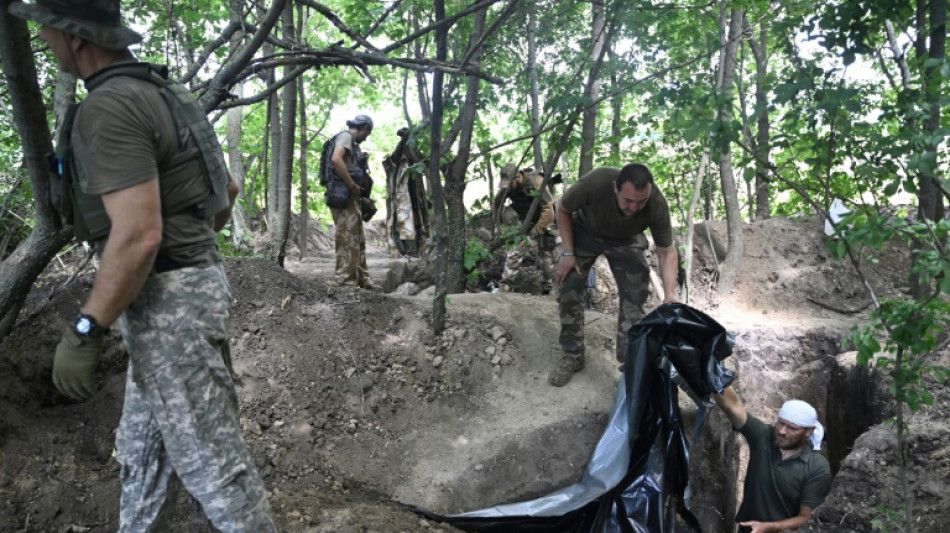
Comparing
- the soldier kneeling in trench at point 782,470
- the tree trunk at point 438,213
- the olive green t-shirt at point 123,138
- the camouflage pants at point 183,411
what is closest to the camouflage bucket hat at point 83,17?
the olive green t-shirt at point 123,138

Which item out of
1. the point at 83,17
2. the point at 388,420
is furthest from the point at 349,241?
the point at 83,17

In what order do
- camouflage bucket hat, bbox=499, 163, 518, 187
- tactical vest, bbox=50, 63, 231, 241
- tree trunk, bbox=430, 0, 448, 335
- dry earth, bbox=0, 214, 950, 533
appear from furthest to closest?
camouflage bucket hat, bbox=499, 163, 518, 187
tree trunk, bbox=430, 0, 448, 335
dry earth, bbox=0, 214, 950, 533
tactical vest, bbox=50, 63, 231, 241

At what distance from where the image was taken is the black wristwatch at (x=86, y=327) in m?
1.87

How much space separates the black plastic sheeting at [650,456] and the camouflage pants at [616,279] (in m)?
0.76

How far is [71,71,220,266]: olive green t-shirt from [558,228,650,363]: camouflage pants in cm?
325

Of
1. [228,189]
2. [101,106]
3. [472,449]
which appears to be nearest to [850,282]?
[472,449]

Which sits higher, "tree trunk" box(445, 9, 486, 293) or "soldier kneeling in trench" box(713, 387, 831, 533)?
"tree trunk" box(445, 9, 486, 293)

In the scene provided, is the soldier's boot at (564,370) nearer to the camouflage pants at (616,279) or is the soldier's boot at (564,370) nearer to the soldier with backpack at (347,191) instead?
the camouflage pants at (616,279)

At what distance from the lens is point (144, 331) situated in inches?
80.6

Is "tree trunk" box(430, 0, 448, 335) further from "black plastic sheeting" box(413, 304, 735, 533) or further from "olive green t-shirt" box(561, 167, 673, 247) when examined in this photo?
"black plastic sheeting" box(413, 304, 735, 533)

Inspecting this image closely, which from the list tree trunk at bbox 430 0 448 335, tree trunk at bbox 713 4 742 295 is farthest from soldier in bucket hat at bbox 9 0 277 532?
tree trunk at bbox 713 4 742 295

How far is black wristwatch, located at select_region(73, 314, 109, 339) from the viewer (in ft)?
6.13

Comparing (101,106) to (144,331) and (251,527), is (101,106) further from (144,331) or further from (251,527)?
(251,527)

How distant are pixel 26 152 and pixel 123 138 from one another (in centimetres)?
69
